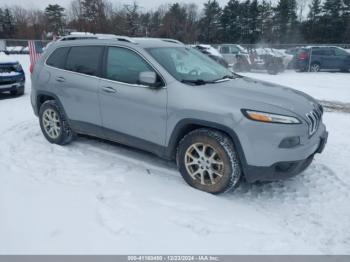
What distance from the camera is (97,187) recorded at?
12.5 ft

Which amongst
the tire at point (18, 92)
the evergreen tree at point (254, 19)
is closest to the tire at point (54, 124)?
the tire at point (18, 92)

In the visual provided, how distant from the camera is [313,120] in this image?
359 centimetres

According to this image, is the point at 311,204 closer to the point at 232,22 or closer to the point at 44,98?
the point at 44,98

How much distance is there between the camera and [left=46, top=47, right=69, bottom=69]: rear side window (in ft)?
16.5

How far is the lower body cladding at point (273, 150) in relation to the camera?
3248 millimetres

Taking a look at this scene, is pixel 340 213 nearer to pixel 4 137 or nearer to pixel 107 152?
pixel 107 152

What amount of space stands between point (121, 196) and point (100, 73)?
183cm

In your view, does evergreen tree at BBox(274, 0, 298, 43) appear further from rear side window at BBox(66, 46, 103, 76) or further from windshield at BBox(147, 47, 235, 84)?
rear side window at BBox(66, 46, 103, 76)

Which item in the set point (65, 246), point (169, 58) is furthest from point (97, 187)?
point (169, 58)

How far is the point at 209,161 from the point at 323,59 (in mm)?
16702

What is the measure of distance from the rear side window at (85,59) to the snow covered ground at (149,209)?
4.21ft

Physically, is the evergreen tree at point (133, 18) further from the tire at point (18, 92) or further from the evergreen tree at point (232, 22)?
the tire at point (18, 92)

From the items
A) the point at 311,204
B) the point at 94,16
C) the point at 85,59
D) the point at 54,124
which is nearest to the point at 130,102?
the point at 85,59

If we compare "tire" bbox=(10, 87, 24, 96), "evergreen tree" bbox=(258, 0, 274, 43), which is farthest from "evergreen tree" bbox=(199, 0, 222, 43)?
"tire" bbox=(10, 87, 24, 96)
